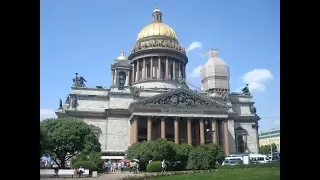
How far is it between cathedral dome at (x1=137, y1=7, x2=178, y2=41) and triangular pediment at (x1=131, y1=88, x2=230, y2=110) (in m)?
21.3

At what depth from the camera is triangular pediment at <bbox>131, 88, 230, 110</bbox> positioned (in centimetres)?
5809

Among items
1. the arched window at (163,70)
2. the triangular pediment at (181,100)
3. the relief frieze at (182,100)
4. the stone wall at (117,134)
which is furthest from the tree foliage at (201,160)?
the arched window at (163,70)

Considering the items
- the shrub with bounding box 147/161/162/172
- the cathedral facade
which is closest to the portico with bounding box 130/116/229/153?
the cathedral facade

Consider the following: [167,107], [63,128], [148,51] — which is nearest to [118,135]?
[167,107]

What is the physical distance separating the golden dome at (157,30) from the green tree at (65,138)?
36.3m

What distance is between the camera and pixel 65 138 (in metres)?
43.4

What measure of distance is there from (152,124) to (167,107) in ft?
13.4

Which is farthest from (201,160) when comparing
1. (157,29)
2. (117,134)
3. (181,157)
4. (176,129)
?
(157,29)

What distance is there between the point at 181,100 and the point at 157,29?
2418cm

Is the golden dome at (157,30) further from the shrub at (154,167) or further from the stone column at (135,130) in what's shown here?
the shrub at (154,167)

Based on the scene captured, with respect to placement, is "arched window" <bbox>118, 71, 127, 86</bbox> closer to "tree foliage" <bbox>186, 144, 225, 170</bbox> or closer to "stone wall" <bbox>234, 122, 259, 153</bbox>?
"stone wall" <bbox>234, 122, 259, 153</bbox>

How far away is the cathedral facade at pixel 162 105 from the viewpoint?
191 feet
